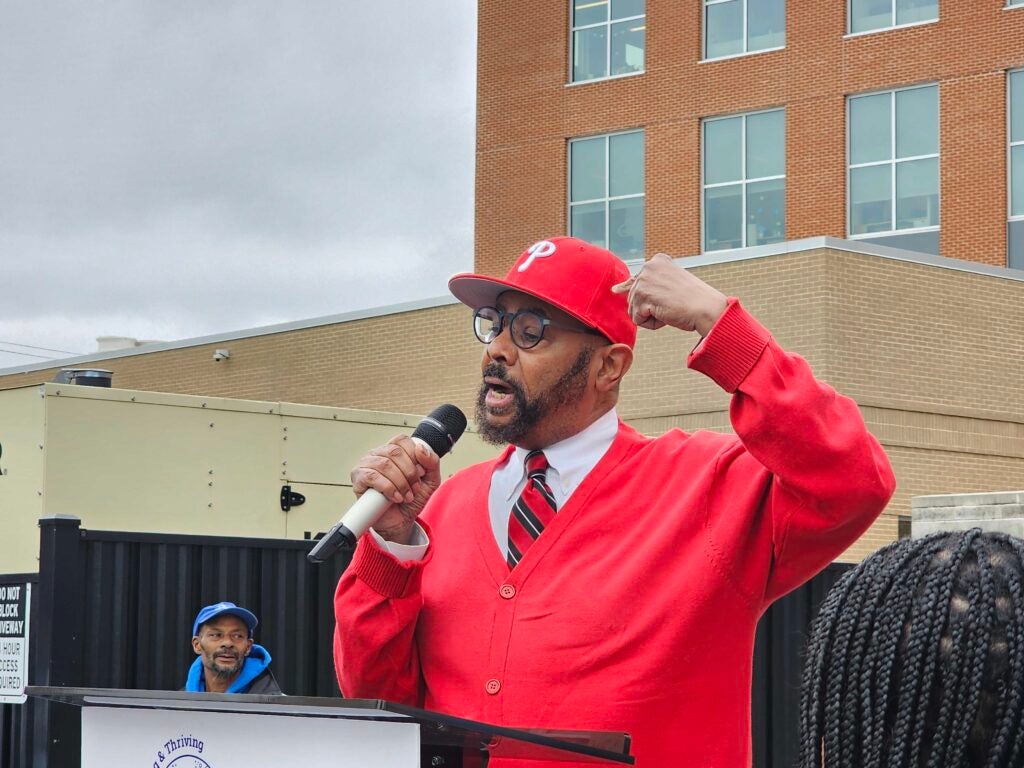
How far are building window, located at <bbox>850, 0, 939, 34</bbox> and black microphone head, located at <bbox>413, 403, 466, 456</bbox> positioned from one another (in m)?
28.9

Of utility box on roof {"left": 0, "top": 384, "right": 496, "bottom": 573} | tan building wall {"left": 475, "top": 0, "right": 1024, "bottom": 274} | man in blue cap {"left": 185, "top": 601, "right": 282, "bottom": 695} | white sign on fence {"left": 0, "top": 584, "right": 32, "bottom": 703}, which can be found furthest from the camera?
tan building wall {"left": 475, "top": 0, "right": 1024, "bottom": 274}

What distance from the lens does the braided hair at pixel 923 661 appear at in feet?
5.59

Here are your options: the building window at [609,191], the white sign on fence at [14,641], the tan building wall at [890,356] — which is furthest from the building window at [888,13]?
the white sign on fence at [14,641]

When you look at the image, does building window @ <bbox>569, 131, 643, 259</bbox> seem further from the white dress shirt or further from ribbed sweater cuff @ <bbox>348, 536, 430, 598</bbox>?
ribbed sweater cuff @ <bbox>348, 536, 430, 598</bbox>

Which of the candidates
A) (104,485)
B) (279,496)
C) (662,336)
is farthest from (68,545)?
(662,336)

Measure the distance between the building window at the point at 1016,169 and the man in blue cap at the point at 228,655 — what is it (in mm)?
24344

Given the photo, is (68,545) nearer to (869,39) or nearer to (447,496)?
(447,496)

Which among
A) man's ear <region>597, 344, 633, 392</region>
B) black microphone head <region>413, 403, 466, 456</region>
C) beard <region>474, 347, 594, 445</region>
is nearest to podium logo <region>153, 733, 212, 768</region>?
black microphone head <region>413, 403, 466, 456</region>

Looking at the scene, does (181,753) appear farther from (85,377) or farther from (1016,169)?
(1016,169)

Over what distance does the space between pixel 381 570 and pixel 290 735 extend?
952 millimetres

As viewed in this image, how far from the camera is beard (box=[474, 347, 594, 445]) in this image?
11.5 ft

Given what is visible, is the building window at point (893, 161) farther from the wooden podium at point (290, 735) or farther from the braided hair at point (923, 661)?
the braided hair at point (923, 661)

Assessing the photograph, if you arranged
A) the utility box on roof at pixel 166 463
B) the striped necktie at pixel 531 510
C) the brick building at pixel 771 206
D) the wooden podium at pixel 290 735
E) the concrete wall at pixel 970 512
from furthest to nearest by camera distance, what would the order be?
the brick building at pixel 771 206 < the concrete wall at pixel 970 512 < the utility box on roof at pixel 166 463 < the striped necktie at pixel 531 510 < the wooden podium at pixel 290 735

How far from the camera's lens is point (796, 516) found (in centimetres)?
306
